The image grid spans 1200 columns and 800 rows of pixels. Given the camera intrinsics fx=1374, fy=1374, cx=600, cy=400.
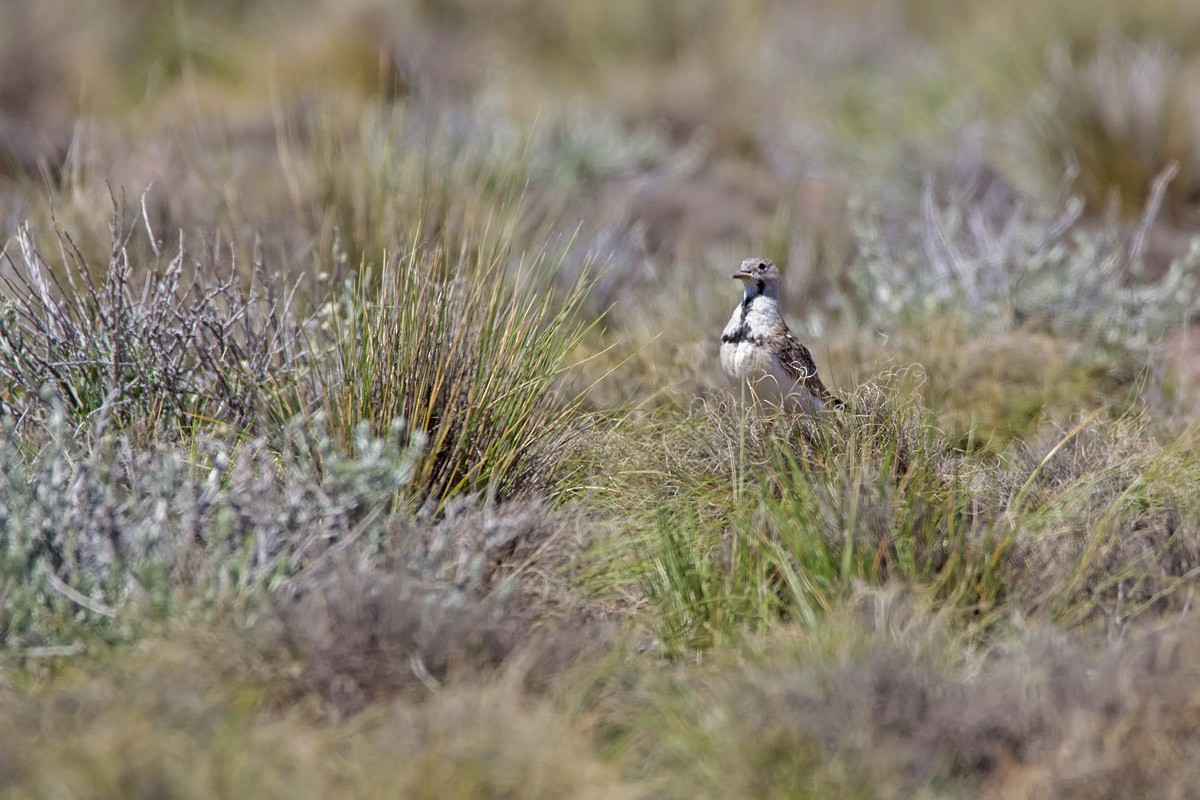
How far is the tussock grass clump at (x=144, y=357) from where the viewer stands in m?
4.14

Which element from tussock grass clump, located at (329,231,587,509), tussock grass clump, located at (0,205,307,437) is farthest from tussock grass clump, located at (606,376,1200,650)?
tussock grass clump, located at (0,205,307,437)

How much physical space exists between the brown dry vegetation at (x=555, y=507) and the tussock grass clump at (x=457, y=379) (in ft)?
0.05

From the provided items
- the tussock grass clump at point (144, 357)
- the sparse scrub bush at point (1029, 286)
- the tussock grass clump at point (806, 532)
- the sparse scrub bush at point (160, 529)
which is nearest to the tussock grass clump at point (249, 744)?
the sparse scrub bush at point (160, 529)

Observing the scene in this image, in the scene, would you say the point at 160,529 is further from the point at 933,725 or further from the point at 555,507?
the point at 933,725

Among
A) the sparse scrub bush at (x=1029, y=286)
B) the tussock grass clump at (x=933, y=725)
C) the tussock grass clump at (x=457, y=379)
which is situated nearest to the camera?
the tussock grass clump at (x=933, y=725)

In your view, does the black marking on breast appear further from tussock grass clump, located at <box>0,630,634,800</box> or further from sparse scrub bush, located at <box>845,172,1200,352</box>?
tussock grass clump, located at <box>0,630,634,800</box>

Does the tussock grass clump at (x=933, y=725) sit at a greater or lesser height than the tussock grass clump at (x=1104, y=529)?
lesser

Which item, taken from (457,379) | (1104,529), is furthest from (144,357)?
(1104,529)

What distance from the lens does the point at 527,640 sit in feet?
10.5

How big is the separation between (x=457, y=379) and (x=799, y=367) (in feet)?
3.90

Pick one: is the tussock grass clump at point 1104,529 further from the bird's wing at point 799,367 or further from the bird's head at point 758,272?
the bird's head at point 758,272

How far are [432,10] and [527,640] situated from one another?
442 inches

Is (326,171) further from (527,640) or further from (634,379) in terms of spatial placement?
(527,640)

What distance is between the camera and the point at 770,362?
4.51 metres
